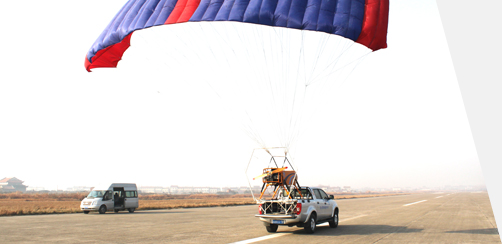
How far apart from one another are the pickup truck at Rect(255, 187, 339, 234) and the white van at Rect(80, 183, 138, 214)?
16.5 metres

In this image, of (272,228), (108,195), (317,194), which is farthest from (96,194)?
(317,194)

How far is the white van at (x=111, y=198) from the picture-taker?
24.6 meters

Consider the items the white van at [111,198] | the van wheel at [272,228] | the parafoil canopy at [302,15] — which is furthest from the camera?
the white van at [111,198]

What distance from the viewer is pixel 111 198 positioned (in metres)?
25.8

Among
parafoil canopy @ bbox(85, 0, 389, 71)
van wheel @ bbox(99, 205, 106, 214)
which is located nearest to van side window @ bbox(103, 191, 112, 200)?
van wheel @ bbox(99, 205, 106, 214)

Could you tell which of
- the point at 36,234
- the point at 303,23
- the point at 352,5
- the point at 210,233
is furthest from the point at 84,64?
the point at 352,5

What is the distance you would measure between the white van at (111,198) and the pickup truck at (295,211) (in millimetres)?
16515

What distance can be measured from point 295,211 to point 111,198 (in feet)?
60.4

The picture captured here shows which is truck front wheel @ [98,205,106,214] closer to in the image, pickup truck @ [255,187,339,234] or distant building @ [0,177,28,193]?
pickup truck @ [255,187,339,234]

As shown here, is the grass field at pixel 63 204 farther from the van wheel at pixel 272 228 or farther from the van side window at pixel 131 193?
the van wheel at pixel 272 228

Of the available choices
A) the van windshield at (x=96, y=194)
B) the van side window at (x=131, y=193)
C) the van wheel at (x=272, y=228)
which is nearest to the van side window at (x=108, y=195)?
the van windshield at (x=96, y=194)

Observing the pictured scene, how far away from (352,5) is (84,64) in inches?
422

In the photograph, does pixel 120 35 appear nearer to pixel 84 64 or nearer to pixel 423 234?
pixel 84 64

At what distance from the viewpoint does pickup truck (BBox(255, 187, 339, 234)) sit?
12.2 m
